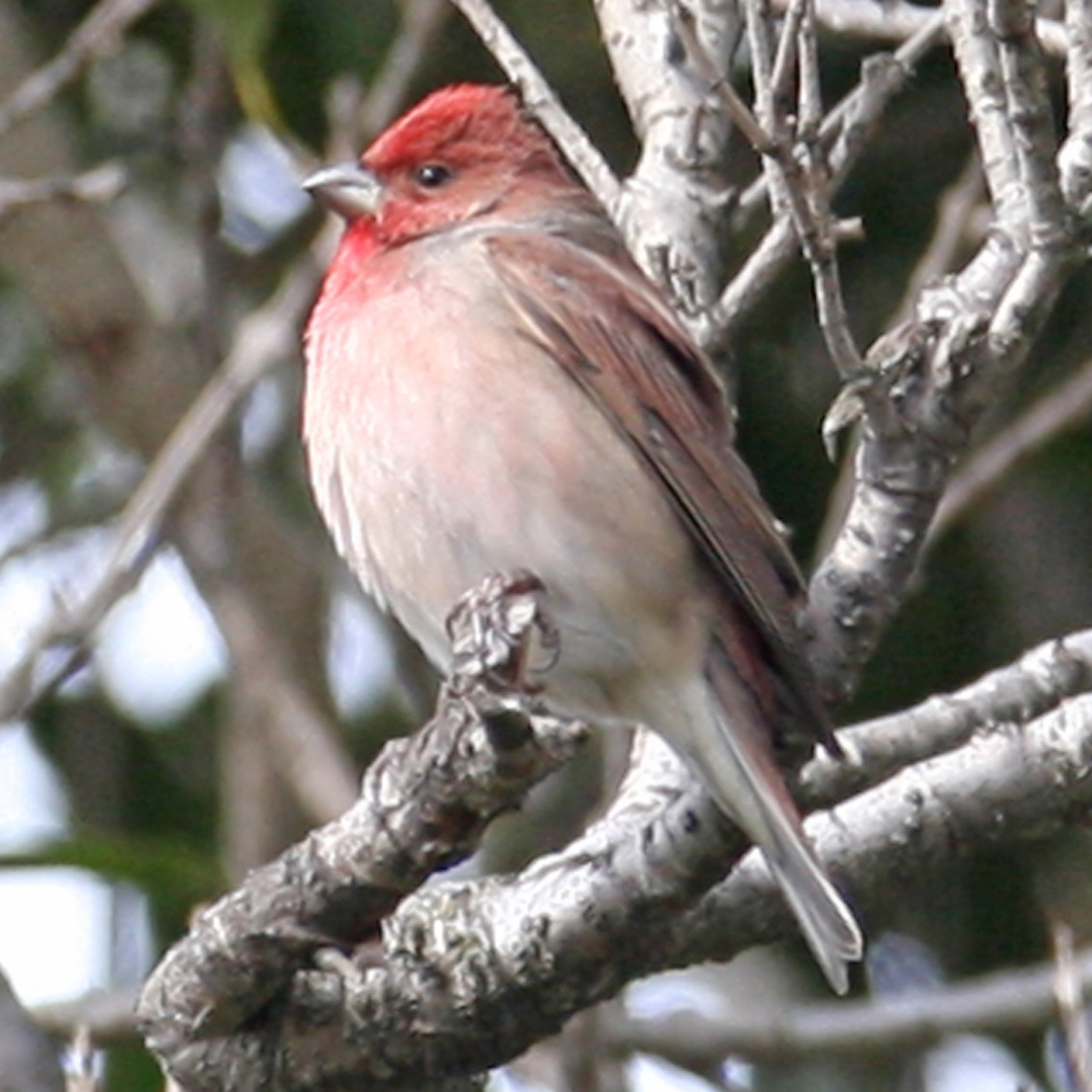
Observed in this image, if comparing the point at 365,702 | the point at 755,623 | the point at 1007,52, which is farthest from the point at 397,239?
the point at 365,702

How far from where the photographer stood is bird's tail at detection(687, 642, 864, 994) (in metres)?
4.14

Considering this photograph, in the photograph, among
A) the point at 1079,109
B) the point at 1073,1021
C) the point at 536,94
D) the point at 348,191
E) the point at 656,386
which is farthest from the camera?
the point at 348,191

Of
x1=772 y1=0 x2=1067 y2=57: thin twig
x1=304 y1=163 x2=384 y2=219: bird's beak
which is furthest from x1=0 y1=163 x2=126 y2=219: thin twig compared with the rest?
x1=772 y1=0 x2=1067 y2=57: thin twig

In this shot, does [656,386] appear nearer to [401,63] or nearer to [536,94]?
[536,94]

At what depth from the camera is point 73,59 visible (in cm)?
635

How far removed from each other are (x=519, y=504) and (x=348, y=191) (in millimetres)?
1093

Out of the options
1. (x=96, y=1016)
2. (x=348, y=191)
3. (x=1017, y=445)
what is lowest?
(x=1017, y=445)

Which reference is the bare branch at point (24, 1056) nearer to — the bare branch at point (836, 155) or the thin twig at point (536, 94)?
the bare branch at point (836, 155)

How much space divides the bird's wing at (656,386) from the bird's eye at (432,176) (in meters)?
0.40

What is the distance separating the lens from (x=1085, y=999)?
623cm

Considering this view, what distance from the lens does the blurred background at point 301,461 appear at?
6789 millimetres

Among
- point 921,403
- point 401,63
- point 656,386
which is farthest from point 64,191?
point 921,403

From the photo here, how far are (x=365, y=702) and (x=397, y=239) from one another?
257 centimetres

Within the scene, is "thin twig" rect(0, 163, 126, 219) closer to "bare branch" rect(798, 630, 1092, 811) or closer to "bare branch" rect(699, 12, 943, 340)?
"bare branch" rect(699, 12, 943, 340)
